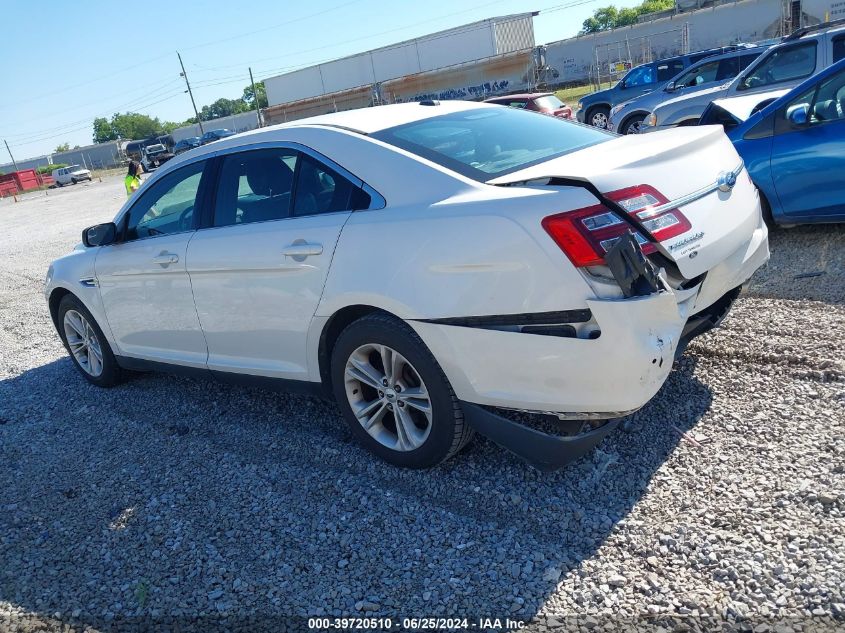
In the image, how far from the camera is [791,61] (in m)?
9.88

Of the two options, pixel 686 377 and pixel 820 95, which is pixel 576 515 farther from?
pixel 820 95

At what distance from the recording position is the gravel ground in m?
2.53

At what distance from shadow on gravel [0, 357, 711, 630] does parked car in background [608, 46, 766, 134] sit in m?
11.6

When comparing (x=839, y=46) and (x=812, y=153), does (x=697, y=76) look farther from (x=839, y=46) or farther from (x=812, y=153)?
(x=812, y=153)

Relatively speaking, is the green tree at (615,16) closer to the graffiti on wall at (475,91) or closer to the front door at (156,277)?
the graffiti on wall at (475,91)

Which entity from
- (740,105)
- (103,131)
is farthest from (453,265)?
(103,131)

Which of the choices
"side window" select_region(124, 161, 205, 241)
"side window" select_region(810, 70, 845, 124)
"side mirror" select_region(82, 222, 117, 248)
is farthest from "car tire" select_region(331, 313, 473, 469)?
"side window" select_region(810, 70, 845, 124)

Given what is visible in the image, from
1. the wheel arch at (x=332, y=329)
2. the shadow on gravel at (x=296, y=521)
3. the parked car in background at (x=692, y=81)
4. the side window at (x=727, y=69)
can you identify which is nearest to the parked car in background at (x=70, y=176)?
the parked car in background at (x=692, y=81)

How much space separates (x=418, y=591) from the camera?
8.78ft

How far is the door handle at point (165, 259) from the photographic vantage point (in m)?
4.30

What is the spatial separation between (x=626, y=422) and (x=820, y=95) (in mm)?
3999

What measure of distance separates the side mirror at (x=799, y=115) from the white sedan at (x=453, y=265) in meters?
2.72

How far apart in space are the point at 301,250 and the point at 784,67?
30.3 ft

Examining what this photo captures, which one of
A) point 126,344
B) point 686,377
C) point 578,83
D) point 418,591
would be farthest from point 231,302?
point 578,83
